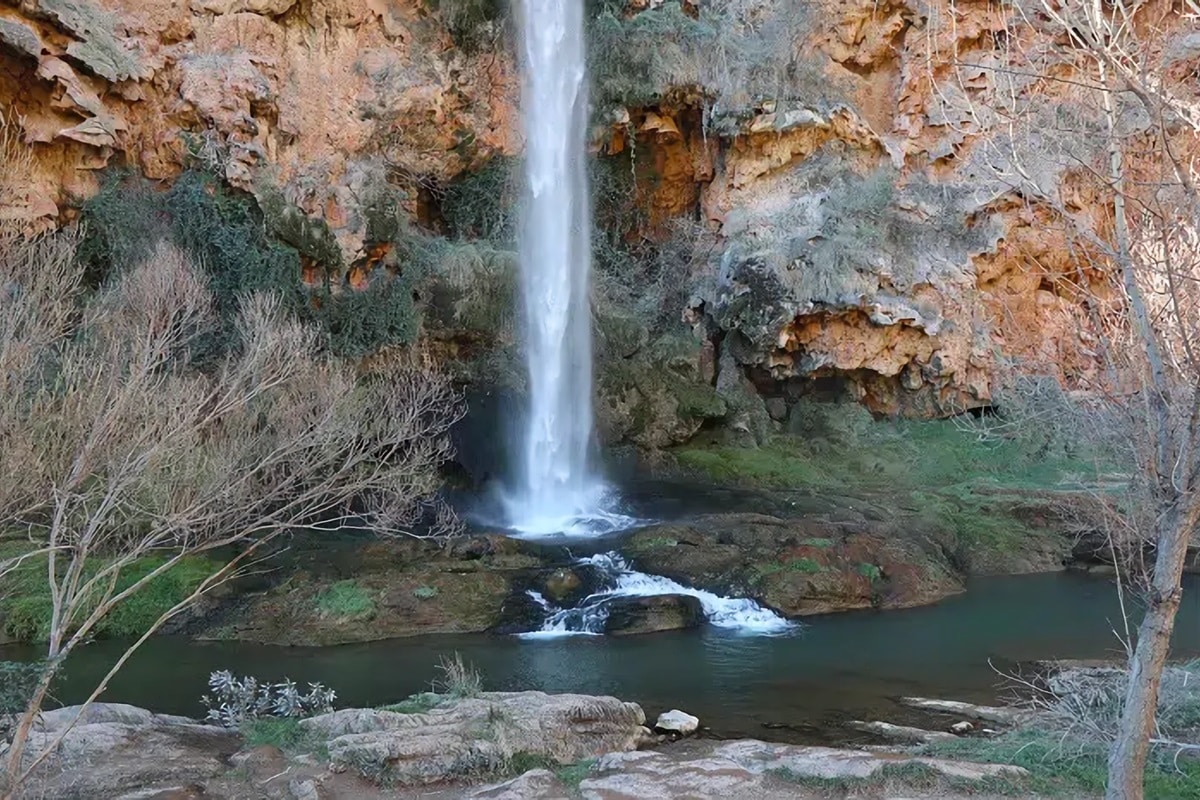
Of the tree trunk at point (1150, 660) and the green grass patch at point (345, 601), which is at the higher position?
the tree trunk at point (1150, 660)

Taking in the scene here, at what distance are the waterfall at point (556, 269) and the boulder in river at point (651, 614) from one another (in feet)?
24.4

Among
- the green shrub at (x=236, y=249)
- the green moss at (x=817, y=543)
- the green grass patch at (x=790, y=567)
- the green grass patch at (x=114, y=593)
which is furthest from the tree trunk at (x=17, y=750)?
the green moss at (x=817, y=543)

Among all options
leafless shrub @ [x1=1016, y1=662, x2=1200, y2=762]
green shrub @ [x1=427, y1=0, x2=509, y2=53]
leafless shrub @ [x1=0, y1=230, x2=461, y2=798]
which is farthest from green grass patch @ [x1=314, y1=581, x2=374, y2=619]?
green shrub @ [x1=427, y1=0, x2=509, y2=53]

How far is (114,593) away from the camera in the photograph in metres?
14.8

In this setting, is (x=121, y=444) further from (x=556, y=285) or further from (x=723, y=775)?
(x=556, y=285)

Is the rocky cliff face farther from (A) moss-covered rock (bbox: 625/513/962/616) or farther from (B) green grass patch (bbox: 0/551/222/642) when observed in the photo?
(B) green grass patch (bbox: 0/551/222/642)

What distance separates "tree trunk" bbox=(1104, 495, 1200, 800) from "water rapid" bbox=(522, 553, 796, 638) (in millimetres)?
10336

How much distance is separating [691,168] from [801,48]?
17.2 ft

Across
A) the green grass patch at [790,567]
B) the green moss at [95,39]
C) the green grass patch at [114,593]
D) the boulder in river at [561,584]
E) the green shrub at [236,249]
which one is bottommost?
the green grass patch at [114,593]

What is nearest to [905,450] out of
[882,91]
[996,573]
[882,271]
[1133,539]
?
[882,271]

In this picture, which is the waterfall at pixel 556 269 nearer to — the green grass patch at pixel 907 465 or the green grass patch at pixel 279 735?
the green grass patch at pixel 907 465

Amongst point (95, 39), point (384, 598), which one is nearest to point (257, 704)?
point (384, 598)

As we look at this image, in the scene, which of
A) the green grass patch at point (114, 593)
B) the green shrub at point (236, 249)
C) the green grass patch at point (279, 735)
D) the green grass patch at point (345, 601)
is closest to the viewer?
the green grass patch at point (279, 735)

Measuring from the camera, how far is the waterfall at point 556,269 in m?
24.3
